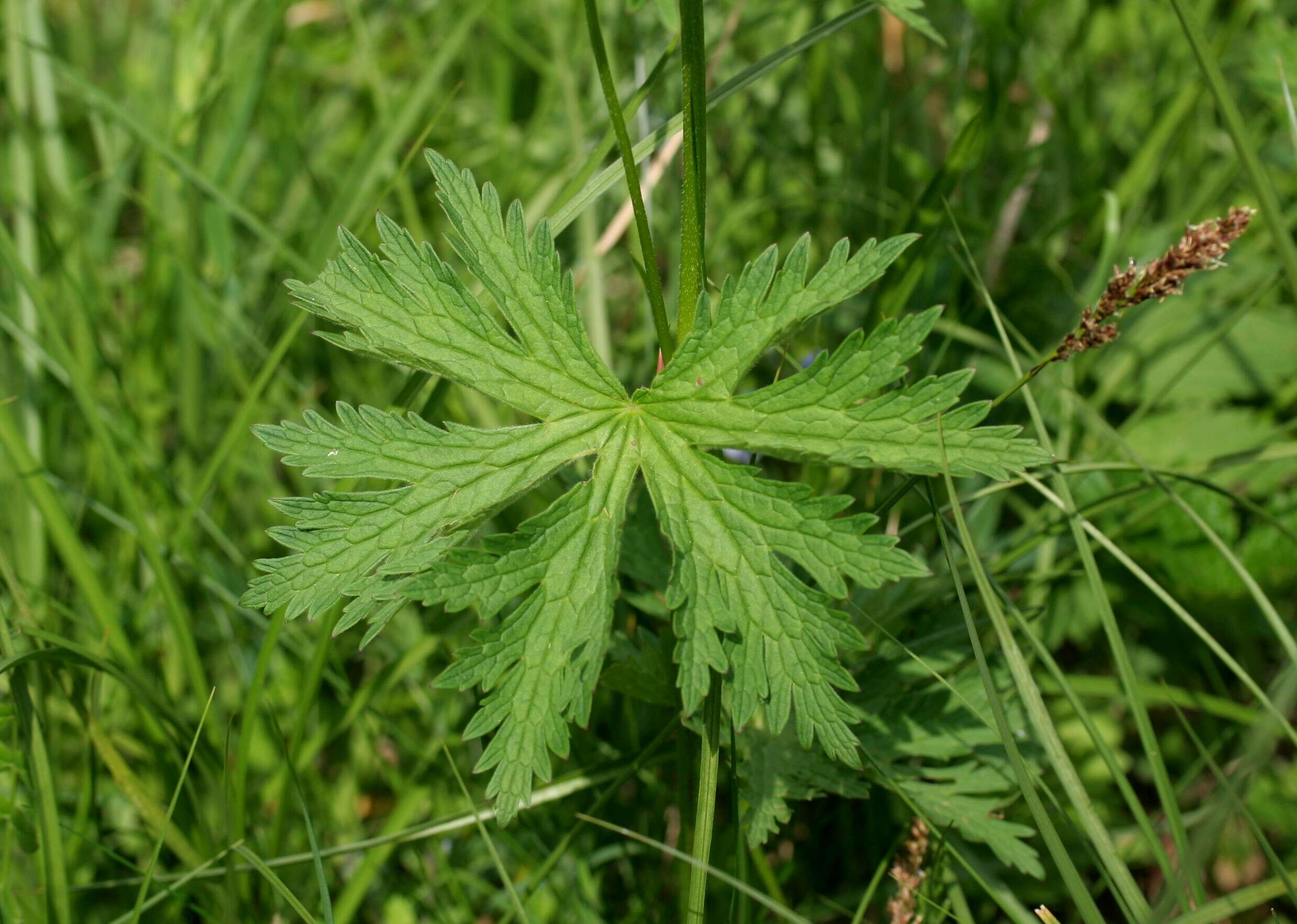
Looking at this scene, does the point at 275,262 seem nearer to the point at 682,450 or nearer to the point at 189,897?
the point at 189,897

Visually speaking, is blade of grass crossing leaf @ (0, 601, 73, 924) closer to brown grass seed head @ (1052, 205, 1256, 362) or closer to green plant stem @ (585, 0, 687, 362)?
green plant stem @ (585, 0, 687, 362)

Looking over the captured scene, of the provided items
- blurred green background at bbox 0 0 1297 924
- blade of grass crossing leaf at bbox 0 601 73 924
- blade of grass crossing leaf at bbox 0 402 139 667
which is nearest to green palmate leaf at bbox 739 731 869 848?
blurred green background at bbox 0 0 1297 924

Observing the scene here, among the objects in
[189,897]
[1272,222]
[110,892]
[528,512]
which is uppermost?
[1272,222]

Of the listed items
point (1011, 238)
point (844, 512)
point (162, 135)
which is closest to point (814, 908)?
point (844, 512)

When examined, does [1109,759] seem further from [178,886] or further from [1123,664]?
[178,886]

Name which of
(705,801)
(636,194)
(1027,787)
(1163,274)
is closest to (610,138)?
(636,194)

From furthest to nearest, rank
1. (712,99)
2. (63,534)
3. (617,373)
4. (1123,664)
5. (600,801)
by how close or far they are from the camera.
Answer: (617,373)
(63,534)
(712,99)
(600,801)
(1123,664)

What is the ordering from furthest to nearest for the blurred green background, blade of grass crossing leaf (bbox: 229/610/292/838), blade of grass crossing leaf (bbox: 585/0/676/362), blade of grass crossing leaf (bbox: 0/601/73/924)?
the blurred green background, blade of grass crossing leaf (bbox: 229/610/292/838), blade of grass crossing leaf (bbox: 0/601/73/924), blade of grass crossing leaf (bbox: 585/0/676/362)
